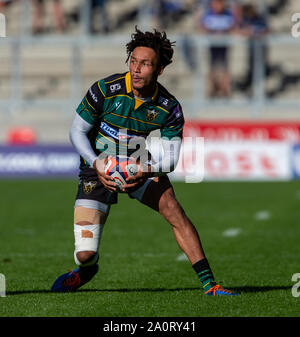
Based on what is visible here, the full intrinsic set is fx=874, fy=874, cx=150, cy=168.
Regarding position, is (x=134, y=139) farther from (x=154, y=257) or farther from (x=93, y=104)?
(x=154, y=257)

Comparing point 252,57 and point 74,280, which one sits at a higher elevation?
point 252,57

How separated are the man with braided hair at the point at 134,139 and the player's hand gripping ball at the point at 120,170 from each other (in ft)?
0.14

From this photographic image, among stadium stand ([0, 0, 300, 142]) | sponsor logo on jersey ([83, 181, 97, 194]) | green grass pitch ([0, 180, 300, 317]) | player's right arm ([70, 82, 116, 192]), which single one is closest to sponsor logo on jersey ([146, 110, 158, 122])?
player's right arm ([70, 82, 116, 192])

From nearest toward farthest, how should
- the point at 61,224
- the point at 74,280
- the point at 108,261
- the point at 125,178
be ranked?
the point at 125,178, the point at 74,280, the point at 108,261, the point at 61,224

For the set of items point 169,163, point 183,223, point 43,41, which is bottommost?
point 183,223

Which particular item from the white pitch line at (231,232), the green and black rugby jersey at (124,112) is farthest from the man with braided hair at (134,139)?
the white pitch line at (231,232)

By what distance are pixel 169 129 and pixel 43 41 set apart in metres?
18.9

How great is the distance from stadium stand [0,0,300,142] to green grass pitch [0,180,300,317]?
21.6 feet

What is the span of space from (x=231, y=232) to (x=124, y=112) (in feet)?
18.5

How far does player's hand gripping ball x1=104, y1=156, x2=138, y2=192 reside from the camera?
7.11 meters

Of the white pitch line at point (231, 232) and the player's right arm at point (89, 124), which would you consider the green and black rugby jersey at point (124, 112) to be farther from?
the white pitch line at point (231, 232)

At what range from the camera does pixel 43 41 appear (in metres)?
25.6
